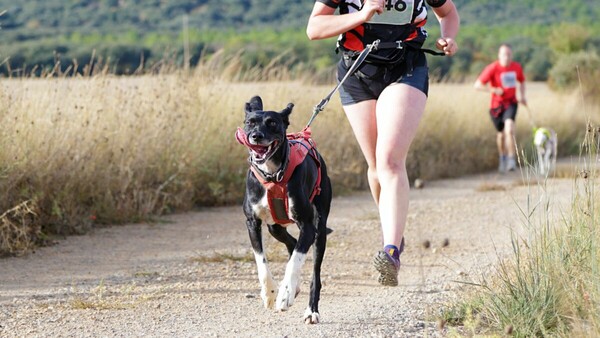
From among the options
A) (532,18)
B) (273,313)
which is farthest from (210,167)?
(532,18)

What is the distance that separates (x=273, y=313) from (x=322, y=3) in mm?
1856

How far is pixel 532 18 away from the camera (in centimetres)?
7212

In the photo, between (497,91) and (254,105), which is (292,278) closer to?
(254,105)

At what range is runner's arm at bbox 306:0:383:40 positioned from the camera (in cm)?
604

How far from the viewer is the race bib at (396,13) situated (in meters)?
6.37

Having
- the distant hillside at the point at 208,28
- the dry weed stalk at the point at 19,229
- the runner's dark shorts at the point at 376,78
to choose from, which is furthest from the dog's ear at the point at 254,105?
the distant hillside at the point at 208,28

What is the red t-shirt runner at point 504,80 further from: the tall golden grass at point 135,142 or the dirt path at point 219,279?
the dirt path at point 219,279

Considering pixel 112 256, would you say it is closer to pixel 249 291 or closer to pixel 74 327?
pixel 249 291

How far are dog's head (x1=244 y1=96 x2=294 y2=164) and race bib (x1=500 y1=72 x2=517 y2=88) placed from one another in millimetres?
10963

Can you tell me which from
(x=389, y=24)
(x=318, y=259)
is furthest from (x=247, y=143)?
(x=389, y=24)

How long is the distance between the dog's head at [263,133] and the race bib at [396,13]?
98 centimetres

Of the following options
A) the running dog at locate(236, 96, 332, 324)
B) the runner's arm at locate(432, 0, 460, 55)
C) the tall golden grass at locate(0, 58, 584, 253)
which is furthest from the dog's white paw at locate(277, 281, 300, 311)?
the tall golden grass at locate(0, 58, 584, 253)

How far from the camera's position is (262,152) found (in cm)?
575

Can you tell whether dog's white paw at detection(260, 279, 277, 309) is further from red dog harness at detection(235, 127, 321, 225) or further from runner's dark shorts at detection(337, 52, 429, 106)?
runner's dark shorts at detection(337, 52, 429, 106)
